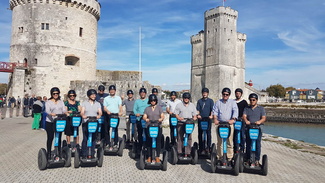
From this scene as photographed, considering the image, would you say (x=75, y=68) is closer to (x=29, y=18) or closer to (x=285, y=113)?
(x=29, y=18)

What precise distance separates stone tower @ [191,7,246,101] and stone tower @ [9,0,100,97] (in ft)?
98.7

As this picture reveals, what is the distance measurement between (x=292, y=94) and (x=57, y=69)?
10904cm

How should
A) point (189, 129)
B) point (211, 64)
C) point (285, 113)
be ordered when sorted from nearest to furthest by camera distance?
point (189, 129)
point (285, 113)
point (211, 64)

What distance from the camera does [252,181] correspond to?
4.99 metres

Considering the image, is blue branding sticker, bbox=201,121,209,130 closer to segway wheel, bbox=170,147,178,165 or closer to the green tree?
segway wheel, bbox=170,147,178,165

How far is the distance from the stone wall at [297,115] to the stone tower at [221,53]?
11338mm

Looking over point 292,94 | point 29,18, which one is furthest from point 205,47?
point 292,94

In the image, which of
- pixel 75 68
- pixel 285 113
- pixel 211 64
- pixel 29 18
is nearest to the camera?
pixel 29 18

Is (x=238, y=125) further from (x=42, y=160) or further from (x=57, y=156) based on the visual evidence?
(x=42, y=160)

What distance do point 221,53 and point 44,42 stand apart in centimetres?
3413

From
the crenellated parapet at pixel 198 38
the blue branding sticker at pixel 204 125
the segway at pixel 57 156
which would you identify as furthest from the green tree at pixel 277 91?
the segway at pixel 57 156

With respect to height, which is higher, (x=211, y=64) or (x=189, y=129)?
(x=211, y=64)

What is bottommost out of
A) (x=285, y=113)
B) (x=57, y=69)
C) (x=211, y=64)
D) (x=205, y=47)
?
(x=285, y=113)

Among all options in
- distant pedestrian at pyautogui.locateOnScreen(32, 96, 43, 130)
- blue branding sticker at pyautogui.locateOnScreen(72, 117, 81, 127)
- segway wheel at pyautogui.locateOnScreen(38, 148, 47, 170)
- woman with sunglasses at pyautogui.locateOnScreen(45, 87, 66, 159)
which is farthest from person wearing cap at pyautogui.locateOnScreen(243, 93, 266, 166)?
distant pedestrian at pyautogui.locateOnScreen(32, 96, 43, 130)
